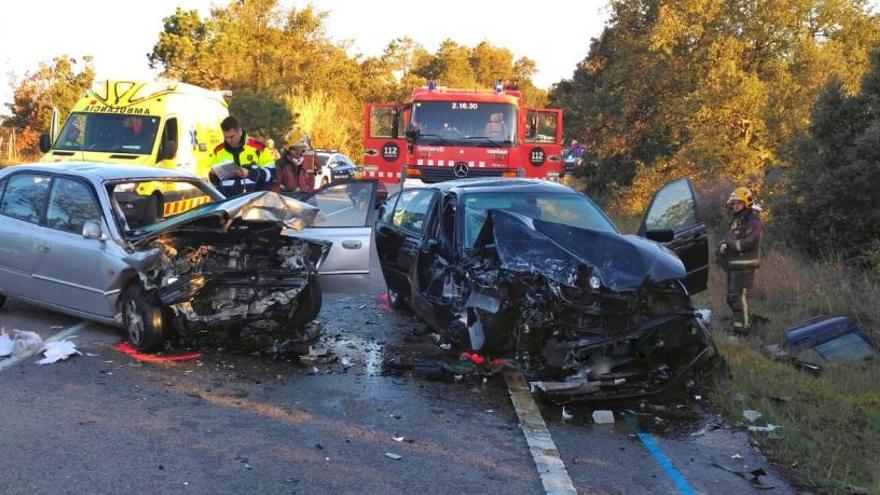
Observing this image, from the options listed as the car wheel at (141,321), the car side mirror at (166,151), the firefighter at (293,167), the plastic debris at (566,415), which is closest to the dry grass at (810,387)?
the plastic debris at (566,415)

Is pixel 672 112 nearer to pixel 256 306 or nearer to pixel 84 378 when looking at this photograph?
pixel 256 306

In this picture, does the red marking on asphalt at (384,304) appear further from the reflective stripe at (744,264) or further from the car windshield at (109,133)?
the car windshield at (109,133)

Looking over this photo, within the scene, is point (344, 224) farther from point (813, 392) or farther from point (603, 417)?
point (813, 392)

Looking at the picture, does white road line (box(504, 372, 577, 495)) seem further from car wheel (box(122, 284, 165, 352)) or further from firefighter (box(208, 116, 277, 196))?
firefighter (box(208, 116, 277, 196))

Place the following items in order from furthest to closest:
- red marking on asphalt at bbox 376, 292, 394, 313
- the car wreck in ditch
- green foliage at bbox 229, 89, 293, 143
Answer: green foliage at bbox 229, 89, 293, 143 → red marking on asphalt at bbox 376, 292, 394, 313 → the car wreck in ditch

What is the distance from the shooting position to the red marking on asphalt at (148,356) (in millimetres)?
6118

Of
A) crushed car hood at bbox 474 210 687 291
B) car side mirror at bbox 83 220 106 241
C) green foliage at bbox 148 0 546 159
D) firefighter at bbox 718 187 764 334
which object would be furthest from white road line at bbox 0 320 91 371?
green foliage at bbox 148 0 546 159

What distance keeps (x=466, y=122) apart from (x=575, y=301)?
9445 mm

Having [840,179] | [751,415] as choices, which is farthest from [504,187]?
[840,179]

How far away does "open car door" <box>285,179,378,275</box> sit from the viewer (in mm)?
6965

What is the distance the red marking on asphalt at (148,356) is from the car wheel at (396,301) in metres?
2.59

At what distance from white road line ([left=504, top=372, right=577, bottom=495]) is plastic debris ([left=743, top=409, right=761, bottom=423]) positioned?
143cm

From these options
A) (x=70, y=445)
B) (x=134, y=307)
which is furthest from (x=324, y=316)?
(x=70, y=445)

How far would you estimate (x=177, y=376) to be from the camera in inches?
226
